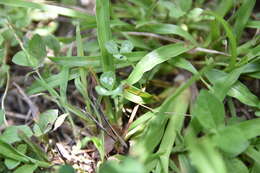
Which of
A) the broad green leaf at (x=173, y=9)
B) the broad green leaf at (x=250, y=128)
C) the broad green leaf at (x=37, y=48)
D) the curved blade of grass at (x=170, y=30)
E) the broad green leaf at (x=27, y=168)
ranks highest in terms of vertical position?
the broad green leaf at (x=173, y=9)

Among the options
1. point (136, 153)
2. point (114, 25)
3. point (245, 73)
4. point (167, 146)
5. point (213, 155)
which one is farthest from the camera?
point (114, 25)

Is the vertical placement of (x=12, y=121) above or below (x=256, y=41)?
below

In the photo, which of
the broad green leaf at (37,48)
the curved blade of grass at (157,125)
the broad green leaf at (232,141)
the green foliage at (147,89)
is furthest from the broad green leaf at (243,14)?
the broad green leaf at (37,48)

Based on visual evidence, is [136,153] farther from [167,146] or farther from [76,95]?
[76,95]

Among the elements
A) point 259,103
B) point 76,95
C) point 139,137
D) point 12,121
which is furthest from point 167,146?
point 12,121

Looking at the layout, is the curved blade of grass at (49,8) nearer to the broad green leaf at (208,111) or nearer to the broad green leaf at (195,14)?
the broad green leaf at (195,14)
